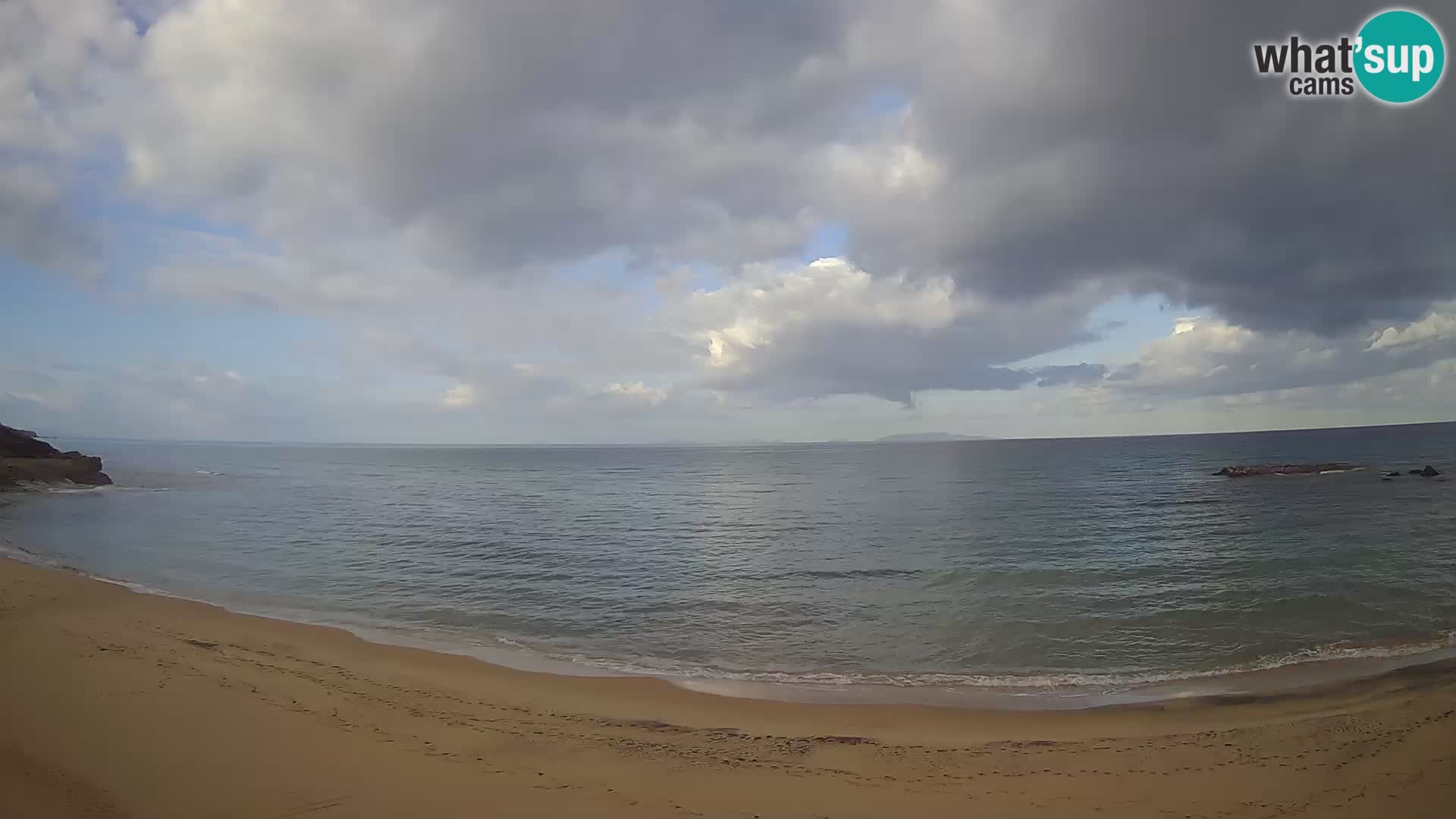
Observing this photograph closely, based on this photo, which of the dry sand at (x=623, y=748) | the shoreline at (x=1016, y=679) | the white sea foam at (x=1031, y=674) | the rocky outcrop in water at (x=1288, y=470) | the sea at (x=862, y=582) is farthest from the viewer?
the rocky outcrop in water at (x=1288, y=470)

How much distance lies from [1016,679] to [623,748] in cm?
879

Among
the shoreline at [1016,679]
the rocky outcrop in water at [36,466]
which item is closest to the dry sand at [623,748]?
the shoreline at [1016,679]

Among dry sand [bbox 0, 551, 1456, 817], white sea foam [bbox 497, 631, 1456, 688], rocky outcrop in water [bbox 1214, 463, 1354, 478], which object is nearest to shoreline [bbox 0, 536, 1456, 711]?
white sea foam [bbox 497, 631, 1456, 688]

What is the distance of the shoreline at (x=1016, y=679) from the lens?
12273mm

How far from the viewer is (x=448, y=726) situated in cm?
1025

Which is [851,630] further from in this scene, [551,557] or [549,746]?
[551,557]

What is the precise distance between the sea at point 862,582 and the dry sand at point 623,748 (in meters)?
1.59

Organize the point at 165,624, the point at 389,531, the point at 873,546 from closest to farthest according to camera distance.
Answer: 1. the point at 165,624
2. the point at 873,546
3. the point at 389,531

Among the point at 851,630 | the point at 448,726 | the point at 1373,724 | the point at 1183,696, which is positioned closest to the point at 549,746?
the point at 448,726

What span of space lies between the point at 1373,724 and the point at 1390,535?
2757 centimetres

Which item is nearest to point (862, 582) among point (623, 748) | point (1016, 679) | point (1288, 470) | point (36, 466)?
point (1016, 679)

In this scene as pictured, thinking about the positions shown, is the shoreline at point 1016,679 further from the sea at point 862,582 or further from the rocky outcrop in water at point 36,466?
the rocky outcrop in water at point 36,466

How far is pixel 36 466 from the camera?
5344cm

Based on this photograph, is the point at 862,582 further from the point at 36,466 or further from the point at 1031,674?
the point at 36,466
